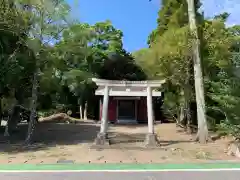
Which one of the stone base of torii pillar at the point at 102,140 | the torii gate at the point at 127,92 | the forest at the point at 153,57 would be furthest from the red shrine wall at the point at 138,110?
the stone base of torii pillar at the point at 102,140

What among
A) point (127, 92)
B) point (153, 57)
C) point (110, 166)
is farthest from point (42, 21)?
point (110, 166)

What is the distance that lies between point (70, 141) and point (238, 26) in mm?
18111

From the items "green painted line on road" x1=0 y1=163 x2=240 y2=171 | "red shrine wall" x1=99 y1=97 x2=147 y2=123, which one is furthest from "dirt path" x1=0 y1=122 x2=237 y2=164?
"red shrine wall" x1=99 y1=97 x2=147 y2=123

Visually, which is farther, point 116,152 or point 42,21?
point 42,21

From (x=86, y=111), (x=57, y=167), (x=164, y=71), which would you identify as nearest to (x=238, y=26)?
(x=164, y=71)

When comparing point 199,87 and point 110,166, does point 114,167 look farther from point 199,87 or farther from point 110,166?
→ point 199,87

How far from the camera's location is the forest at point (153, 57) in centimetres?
1638

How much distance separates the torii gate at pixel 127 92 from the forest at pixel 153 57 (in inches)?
118

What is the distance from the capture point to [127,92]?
652 inches
